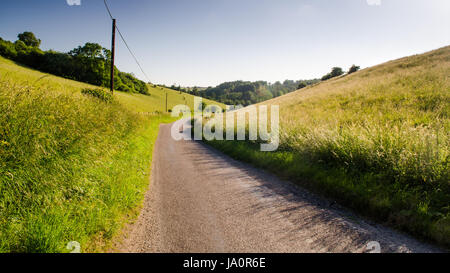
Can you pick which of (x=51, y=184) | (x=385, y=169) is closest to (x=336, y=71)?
(x=385, y=169)

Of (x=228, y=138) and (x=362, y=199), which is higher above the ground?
(x=228, y=138)

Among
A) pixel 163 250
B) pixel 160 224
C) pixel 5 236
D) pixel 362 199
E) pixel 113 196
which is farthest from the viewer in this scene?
pixel 362 199

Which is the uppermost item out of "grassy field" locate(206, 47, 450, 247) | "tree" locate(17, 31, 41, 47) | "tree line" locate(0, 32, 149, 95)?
"tree" locate(17, 31, 41, 47)

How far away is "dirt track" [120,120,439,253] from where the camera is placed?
10.5 ft

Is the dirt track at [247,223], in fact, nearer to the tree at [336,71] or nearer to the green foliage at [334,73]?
the green foliage at [334,73]

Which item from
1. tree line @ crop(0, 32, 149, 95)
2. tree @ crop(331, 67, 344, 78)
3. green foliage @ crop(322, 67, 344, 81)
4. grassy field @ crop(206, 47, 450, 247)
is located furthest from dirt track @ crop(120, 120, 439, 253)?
tree @ crop(331, 67, 344, 78)

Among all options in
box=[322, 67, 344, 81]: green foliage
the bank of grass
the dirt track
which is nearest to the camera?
the bank of grass

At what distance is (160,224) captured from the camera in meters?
3.91

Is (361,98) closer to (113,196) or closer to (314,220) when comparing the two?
(314,220)

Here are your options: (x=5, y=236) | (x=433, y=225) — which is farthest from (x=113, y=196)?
(x=433, y=225)

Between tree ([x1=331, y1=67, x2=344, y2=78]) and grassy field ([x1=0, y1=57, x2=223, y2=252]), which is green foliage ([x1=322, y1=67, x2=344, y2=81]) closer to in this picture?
tree ([x1=331, y1=67, x2=344, y2=78])

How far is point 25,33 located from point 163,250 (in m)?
105

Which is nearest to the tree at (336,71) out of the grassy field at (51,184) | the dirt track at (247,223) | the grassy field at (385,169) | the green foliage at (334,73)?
the green foliage at (334,73)

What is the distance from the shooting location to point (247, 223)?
3.92 meters
